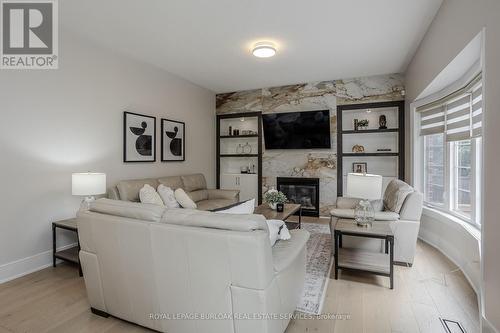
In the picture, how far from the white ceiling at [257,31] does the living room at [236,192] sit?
28mm

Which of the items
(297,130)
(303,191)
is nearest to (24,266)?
(303,191)

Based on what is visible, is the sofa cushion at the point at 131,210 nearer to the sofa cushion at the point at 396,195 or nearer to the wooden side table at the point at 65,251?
the wooden side table at the point at 65,251

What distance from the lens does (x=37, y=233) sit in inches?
122

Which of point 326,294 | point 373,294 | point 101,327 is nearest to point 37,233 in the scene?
point 101,327

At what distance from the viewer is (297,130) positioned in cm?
583

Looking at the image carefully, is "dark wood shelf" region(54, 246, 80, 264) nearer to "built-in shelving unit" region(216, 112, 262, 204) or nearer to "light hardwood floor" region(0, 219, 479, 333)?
"light hardwood floor" region(0, 219, 479, 333)

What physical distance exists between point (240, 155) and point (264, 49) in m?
3.10

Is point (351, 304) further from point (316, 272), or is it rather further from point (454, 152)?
point (454, 152)

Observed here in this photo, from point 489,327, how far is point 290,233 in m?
1.47

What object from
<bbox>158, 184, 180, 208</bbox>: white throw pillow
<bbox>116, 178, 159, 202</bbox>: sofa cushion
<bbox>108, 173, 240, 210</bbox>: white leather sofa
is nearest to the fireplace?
<bbox>108, 173, 240, 210</bbox>: white leather sofa

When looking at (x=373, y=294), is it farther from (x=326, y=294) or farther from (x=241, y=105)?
(x=241, y=105)

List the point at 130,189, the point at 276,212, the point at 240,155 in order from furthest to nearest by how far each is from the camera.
Result: the point at 240,155 < the point at 276,212 < the point at 130,189

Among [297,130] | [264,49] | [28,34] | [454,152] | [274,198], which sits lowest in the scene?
[274,198]

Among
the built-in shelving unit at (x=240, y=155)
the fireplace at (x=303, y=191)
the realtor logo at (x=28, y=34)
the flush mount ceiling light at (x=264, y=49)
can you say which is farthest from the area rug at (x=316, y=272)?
the realtor logo at (x=28, y=34)
